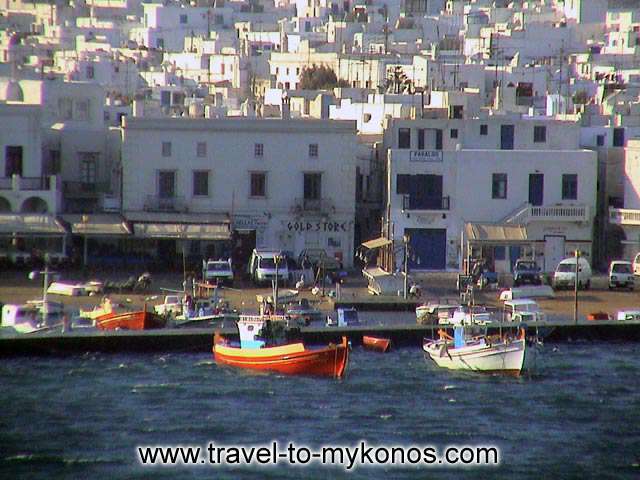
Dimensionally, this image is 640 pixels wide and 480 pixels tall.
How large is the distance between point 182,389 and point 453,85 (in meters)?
37.7

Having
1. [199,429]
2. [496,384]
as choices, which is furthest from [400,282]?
[199,429]

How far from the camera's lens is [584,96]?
81.5 metres

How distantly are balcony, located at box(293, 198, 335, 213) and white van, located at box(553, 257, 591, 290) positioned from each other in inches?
224

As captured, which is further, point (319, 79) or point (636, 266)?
point (319, 79)

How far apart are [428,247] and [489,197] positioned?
191 centimetres

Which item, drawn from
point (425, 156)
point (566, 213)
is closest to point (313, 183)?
point (425, 156)

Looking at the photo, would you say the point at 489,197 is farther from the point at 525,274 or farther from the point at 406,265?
the point at 406,265

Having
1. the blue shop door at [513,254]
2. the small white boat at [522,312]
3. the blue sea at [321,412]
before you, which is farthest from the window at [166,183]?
the small white boat at [522,312]

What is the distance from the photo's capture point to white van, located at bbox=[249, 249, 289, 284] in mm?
51125

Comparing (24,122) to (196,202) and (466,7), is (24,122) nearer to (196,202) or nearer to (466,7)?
(196,202)

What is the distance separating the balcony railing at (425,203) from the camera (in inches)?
2122

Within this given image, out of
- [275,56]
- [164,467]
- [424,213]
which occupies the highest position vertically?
[275,56]

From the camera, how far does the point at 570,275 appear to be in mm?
51438

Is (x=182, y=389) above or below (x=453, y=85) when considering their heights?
below
